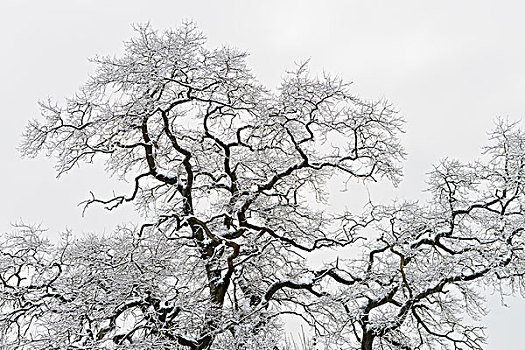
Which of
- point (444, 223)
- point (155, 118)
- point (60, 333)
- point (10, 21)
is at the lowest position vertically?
point (60, 333)

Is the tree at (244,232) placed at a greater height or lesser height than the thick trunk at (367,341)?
greater

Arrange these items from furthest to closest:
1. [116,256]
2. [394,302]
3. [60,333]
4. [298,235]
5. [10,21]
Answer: [10,21] → [298,235] → [394,302] → [116,256] → [60,333]

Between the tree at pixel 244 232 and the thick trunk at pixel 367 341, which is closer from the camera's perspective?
the tree at pixel 244 232

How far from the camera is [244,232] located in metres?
9.39

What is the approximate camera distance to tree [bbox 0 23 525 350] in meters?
8.24

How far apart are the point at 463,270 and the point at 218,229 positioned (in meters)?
3.86

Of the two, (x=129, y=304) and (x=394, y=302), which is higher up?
(x=394, y=302)

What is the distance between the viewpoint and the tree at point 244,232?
824 centimetres

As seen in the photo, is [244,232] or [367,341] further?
[244,232]

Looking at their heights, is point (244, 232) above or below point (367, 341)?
above

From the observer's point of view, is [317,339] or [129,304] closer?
[129,304]

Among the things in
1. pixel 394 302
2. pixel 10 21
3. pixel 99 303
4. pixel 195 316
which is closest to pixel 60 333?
pixel 99 303

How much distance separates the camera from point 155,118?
1004 centimetres

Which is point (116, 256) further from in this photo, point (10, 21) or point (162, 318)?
point (10, 21)
